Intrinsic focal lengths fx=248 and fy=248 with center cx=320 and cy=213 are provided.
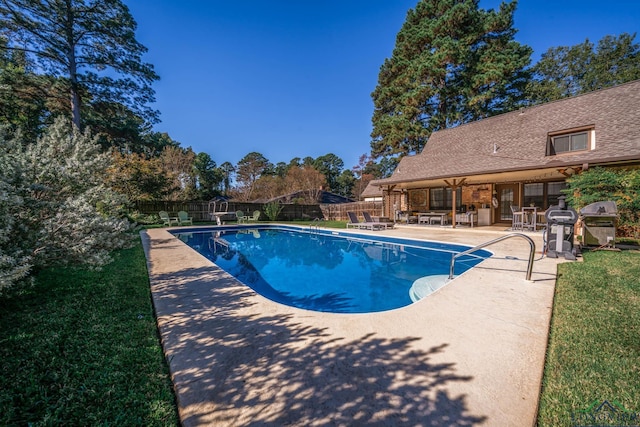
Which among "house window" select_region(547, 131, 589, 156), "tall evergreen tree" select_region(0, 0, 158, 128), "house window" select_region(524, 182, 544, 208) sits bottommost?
"house window" select_region(524, 182, 544, 208)

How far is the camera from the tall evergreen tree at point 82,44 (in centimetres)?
1197

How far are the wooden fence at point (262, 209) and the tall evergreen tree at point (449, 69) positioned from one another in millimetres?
6994

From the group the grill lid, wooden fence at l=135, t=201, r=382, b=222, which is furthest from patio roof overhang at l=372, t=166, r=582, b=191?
wooden fence at l=135, t=201, r=382, b=222

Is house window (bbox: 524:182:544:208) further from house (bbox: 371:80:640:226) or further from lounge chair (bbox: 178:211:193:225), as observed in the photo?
lounge chair (bbox: 178:211:193:225)

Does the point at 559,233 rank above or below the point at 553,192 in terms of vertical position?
below

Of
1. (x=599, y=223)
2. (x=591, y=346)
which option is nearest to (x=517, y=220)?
(x=599, y=223)

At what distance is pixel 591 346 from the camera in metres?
2.43

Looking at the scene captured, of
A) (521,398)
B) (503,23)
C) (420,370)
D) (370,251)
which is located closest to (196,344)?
(420,370)

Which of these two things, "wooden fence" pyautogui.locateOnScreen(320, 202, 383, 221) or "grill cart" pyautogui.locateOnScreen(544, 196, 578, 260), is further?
"wooden fence" pyautogui.locateOnScreen(320, 202, 383, 221)

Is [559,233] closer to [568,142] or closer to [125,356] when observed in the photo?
[568,142]

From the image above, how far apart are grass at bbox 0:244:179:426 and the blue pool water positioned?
2.76 m

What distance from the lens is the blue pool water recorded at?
521 centimetres
